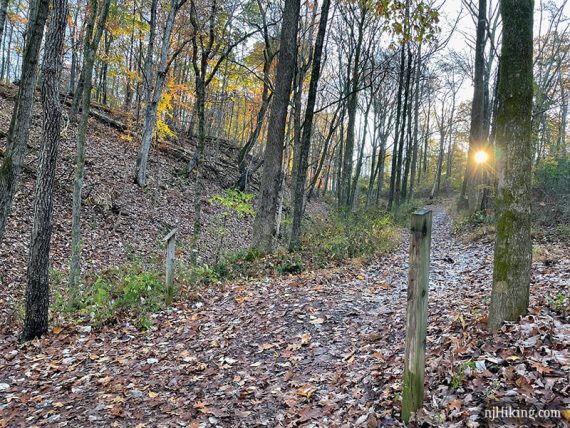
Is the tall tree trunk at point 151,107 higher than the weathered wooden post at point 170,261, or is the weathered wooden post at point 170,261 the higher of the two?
the tall tree trunk at point 151,107

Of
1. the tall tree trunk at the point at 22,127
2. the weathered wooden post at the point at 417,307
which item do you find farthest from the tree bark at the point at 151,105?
the weathered wooden post at the point at 417,307

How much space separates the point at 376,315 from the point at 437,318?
3.31 feet

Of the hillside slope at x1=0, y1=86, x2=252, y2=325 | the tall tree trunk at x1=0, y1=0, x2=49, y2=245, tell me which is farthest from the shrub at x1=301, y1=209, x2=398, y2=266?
the tall tree trunk at x1=0, y1=0, x2=49, y2=245

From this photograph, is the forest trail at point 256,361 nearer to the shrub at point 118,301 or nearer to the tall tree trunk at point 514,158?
the shrub at point 118,301

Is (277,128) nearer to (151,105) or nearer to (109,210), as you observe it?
(109,210)

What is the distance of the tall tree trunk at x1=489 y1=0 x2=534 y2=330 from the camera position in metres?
3.71

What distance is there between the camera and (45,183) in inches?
249

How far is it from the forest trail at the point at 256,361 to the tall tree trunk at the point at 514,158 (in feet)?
2.28

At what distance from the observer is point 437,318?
5.09 m

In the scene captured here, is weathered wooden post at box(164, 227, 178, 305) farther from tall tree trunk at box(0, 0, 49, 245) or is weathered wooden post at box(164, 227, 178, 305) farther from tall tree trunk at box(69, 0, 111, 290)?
tall tree trunk at box(0, 0, 49, 245)

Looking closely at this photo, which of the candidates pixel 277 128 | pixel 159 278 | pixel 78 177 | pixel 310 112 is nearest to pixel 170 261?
pixel 159 278

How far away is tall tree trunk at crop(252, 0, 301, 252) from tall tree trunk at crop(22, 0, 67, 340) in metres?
4.76

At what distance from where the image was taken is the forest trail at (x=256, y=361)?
3658 millimetres

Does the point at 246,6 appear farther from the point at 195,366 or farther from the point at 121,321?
the point at 195,366
